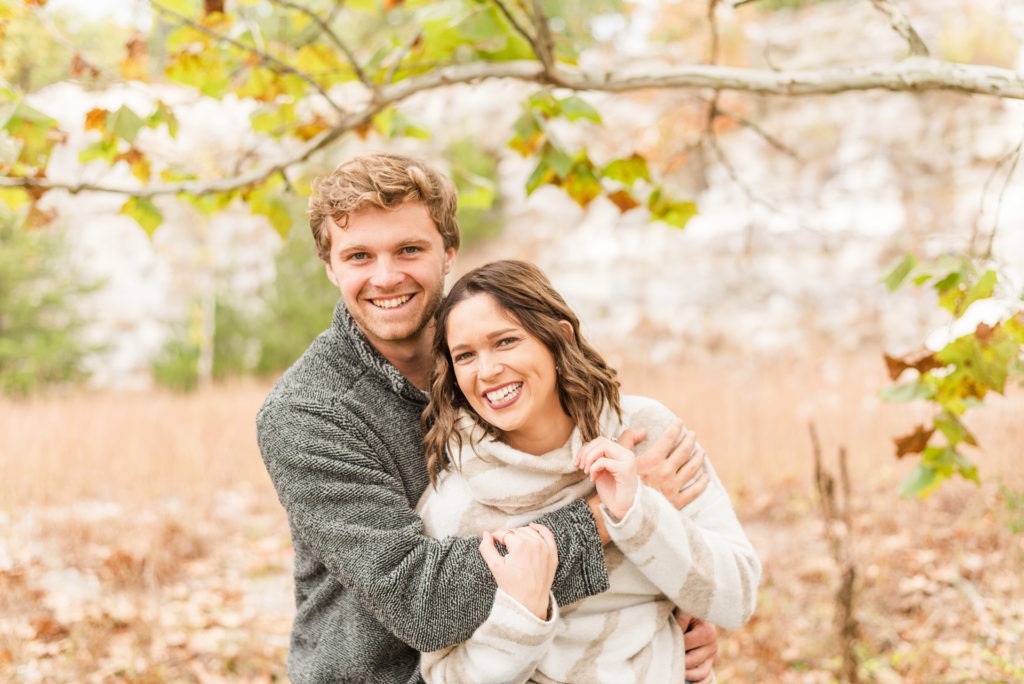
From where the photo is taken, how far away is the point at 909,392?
2.39 m

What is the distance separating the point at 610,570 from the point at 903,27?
163 cm

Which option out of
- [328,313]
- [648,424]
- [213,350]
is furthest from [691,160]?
[648,424]

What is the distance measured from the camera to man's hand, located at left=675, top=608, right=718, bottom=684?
1984 millimetres

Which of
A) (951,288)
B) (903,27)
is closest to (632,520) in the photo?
(951,288)

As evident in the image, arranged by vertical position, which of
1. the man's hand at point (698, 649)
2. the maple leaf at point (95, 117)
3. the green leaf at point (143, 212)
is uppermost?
the maple leaf at point (95, 117)

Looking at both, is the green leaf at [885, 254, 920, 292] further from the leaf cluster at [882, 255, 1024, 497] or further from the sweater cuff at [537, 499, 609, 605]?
the sweater cuff at [537, 499, 609, 605]

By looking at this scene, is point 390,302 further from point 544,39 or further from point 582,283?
point 582,283

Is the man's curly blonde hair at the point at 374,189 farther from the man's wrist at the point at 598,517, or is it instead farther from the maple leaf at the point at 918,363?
the maple leaf at the point at 918,363

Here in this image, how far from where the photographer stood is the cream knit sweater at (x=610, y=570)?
1.72 meters

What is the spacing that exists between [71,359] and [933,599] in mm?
10311

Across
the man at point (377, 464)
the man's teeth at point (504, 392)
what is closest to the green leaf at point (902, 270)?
the man at point (377, 464)

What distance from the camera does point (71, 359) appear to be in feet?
35.3

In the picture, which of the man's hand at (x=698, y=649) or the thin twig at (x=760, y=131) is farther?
the thin twig at (x=760, y=131)

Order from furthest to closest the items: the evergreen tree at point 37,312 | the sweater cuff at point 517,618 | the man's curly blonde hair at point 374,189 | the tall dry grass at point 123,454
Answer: the evergreen tree at point 37,312, the tall dry grass at point 123,454, the man's curly blonde hair at point 374,189, the sweater cuff at point 517,618
